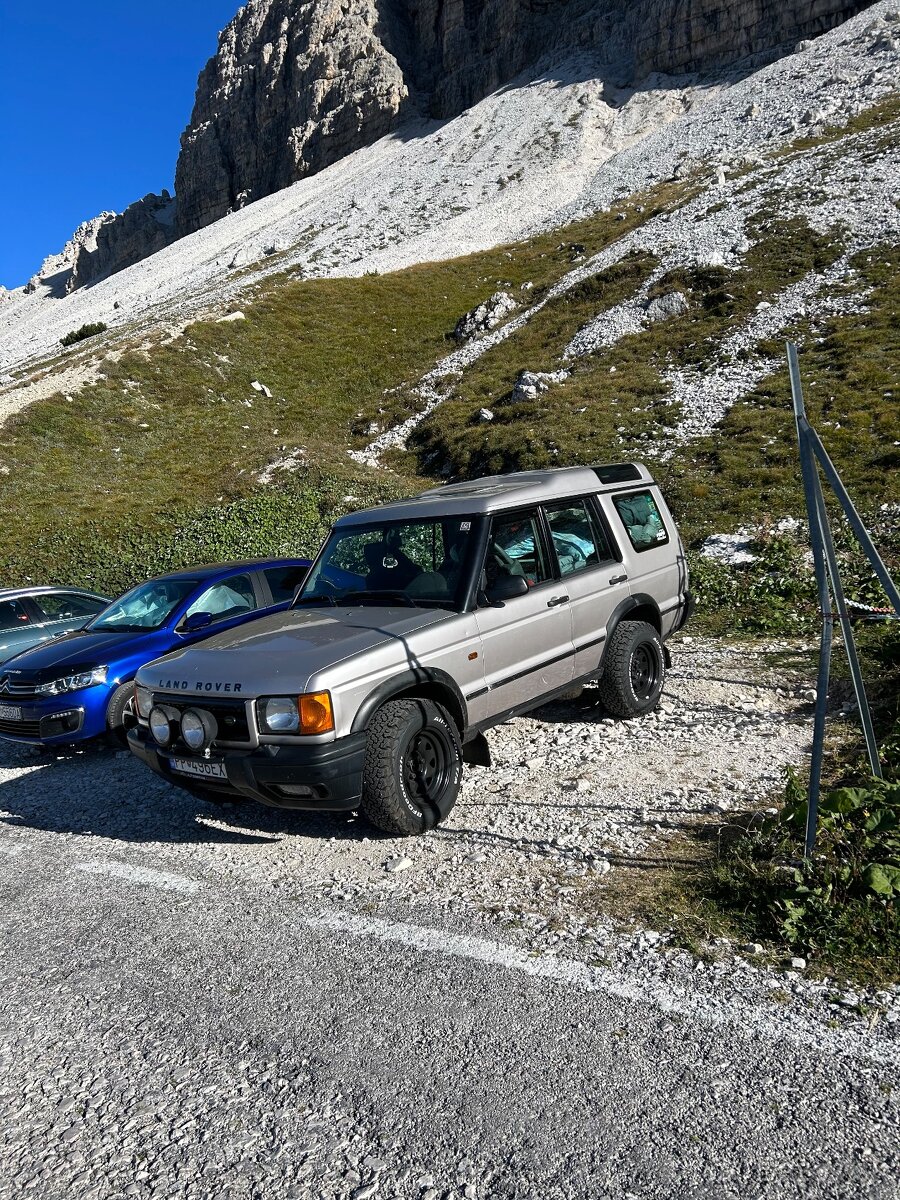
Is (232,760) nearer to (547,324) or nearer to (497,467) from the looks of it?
(497,467)

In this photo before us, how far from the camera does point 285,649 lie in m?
5.14

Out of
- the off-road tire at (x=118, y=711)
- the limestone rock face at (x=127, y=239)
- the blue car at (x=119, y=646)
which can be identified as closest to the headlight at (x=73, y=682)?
the blue car at (x=119, y=646)

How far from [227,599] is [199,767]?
13.6 ft

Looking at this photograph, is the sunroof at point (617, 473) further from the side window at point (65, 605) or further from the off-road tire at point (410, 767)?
the side window at point (65, 605)

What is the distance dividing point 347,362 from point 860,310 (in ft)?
77.2

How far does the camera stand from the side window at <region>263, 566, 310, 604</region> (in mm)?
9170

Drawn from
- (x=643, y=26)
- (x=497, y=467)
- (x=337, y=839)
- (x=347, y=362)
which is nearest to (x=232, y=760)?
(x=337, y=839)

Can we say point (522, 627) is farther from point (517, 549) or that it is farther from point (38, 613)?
point (38, 613)

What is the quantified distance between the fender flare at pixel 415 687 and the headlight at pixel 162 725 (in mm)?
1375

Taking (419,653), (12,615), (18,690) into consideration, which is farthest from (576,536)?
(12,615)

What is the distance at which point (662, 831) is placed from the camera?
4.84m

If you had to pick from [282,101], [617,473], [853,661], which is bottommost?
[853,661]

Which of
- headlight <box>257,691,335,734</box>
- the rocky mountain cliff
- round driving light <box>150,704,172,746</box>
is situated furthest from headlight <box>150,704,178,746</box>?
the rocky mountain cliff

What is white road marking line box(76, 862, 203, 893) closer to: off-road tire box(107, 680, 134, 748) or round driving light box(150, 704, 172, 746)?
round driving light box(150, 704, 172, 746)
